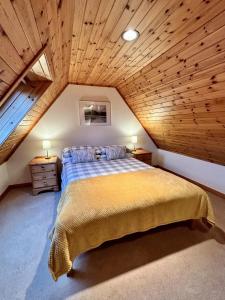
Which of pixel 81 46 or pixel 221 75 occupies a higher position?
pixel 81 46

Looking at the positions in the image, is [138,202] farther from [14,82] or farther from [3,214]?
[3,214]

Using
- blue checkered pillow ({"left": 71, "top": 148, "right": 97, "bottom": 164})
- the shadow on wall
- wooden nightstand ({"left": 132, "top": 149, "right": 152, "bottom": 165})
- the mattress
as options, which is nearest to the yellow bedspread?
the shadow on wall

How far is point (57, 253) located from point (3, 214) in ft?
5.43

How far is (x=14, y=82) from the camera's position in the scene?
4.34 feet

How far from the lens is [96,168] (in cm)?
277

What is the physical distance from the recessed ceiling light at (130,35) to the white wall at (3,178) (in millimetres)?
3026

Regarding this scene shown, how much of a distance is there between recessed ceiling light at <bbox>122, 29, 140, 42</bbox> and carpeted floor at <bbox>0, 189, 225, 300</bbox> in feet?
7.18

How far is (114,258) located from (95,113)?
9.41 feet

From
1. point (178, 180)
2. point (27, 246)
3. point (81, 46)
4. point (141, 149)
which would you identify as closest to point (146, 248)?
point (178, 180)

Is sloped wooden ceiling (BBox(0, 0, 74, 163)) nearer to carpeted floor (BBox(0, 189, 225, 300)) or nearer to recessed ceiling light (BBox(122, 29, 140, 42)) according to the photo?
recessed ceiling light (BBox(122, 29, 140, 42))

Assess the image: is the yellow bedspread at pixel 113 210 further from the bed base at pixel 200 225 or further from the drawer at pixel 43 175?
the drawer at pixel 43 175

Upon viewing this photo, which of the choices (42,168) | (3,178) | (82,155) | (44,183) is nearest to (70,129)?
(82,155)

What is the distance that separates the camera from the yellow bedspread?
138 centimetres

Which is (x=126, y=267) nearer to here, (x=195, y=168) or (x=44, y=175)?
(x=44, y=175)
